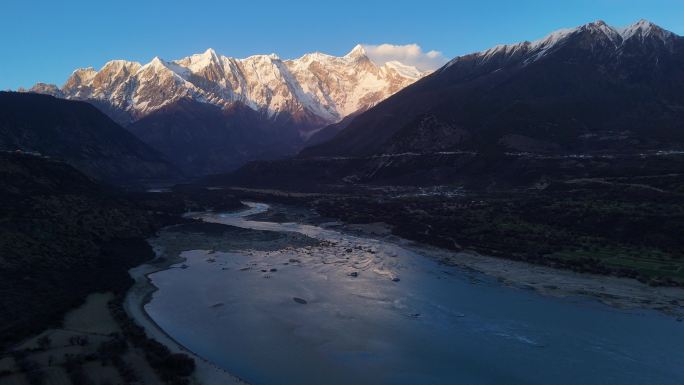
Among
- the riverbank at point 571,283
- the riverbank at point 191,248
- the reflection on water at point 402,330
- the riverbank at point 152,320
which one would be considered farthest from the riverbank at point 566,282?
the riverbank at point 152,320

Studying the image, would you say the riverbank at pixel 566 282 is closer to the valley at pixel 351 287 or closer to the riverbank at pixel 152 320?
the valley at pixel 351 287

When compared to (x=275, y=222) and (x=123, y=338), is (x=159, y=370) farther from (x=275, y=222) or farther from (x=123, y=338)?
(x=275, y=222)

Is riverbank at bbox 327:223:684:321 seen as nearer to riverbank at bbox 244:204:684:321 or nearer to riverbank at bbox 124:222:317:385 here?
riverbank at bbox 244:204:684:321

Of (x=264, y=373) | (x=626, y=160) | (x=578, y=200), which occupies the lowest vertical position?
(x=264, y=373)

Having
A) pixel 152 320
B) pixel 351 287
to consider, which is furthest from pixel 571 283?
pixel 152 320

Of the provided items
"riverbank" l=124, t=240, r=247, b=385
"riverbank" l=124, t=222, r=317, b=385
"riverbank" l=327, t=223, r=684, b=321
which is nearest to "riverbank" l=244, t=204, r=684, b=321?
"riverbank" l=327, t=223, r=684, b=321

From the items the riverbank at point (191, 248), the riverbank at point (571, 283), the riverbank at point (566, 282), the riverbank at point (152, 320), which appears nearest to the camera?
the riverbank at point (152, 320)

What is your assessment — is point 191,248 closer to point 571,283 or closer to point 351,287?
point 351,287

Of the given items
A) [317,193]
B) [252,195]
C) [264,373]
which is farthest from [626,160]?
[264,373]

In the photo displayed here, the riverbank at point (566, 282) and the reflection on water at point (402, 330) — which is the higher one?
the riverbank at point (566, 282)
